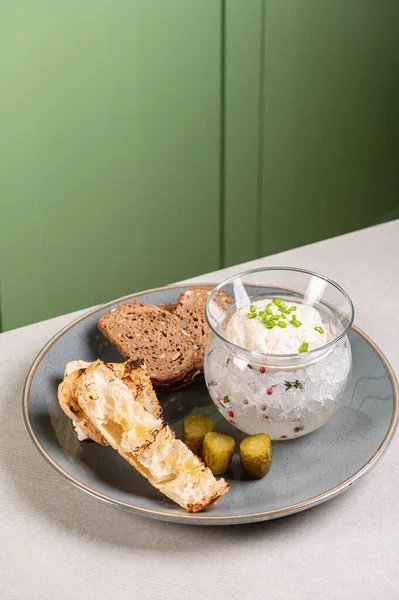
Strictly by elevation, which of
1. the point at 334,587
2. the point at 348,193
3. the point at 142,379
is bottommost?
the point at 348,193

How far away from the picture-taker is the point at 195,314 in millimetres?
1316

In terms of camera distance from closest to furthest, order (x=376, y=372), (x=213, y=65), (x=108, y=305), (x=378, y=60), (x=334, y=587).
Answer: (x=334, y=587)
(x=376, y=372)
(x=108, y=305)
(x=213, y=65)
(x=378, y=60)

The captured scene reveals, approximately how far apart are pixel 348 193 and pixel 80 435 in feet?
7.83

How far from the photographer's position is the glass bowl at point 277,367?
101 cm

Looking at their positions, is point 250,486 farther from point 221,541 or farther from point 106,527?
point 106,527

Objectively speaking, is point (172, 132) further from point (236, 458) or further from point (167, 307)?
point (236, 458)

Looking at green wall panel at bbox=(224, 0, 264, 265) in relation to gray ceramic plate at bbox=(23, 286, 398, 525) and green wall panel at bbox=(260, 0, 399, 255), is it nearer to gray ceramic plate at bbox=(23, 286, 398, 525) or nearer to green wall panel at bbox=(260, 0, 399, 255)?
green wall panel at bbox=(260, 0, 399, 255)

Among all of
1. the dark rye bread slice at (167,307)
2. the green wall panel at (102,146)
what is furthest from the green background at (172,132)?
the dark rye bread slice at (167,307)

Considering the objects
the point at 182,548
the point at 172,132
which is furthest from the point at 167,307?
→ the point at 172,132

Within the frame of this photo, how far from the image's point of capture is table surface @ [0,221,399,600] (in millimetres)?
897

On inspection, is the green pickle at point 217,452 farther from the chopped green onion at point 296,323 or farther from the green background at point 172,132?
the green background at point 172,132

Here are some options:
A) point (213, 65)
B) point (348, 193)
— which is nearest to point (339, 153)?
point (348, 193)

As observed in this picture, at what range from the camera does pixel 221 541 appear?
3.15ft

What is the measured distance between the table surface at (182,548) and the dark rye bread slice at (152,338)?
0.72 ft
